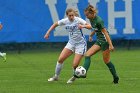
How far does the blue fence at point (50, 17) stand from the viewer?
2947cm

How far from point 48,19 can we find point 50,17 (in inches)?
6.5

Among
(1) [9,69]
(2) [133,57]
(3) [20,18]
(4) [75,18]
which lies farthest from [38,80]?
(3) [20,18]

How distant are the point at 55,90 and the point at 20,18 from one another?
52.2ft

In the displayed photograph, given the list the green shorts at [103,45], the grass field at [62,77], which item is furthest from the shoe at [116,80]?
the green shorts at [103,45]

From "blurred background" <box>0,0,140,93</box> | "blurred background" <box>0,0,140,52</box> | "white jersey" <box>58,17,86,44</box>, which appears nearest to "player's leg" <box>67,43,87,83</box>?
"white jersey" <box>58,17,86,44</box>

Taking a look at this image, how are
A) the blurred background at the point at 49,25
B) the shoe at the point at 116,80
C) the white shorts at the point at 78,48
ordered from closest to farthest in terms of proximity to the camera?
the shoe at the point at 116,80, the white shorts at the point at 78,48, the blurred background at the point at 49,25

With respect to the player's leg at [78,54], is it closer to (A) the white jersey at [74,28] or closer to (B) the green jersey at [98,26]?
(A) the white jersey at [74,28]

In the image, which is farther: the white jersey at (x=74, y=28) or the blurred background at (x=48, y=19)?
the blurred background at (x=48, y=19)

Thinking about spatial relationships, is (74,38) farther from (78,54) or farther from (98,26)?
(98,26)

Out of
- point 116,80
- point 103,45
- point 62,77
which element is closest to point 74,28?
point 103,45

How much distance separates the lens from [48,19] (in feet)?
98.2

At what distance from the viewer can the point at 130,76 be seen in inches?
690

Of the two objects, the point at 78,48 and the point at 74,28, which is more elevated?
the point at 74,28

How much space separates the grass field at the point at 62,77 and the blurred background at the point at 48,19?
150 inches
